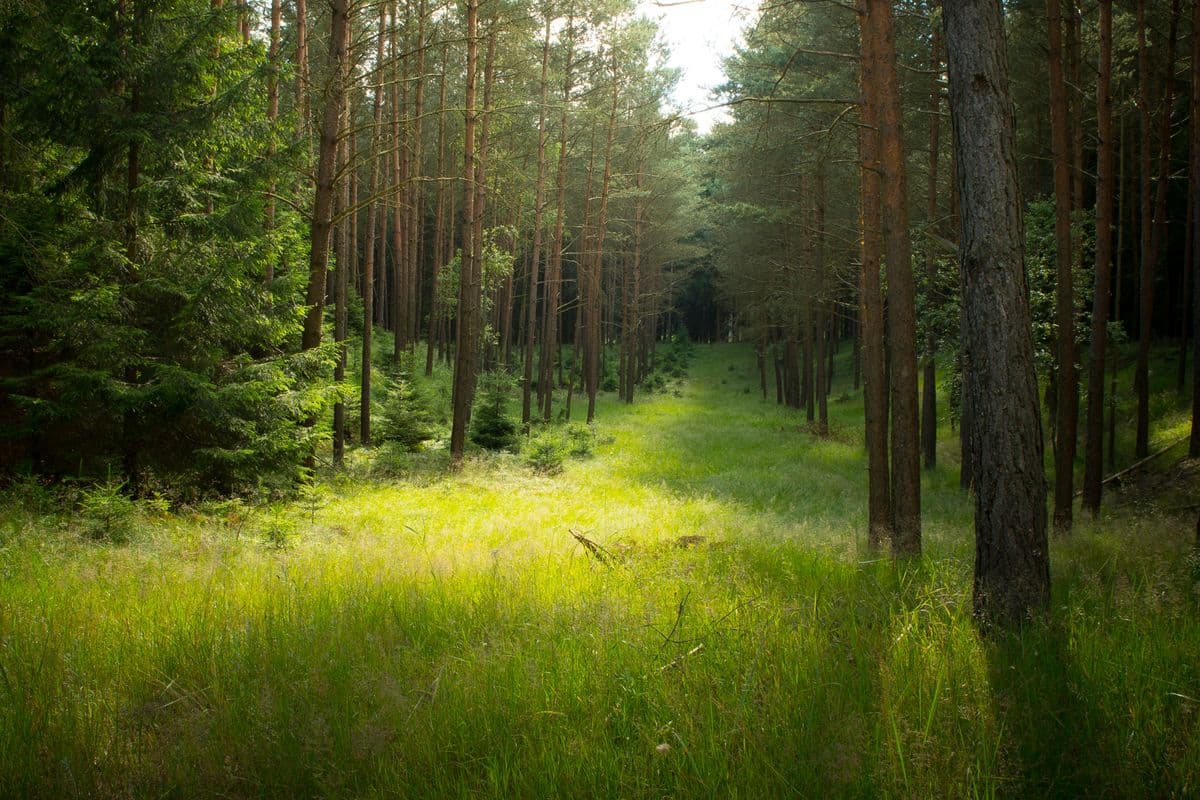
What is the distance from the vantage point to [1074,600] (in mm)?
4637

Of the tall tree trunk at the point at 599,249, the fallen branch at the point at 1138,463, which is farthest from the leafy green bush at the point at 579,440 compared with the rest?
the fallen branch at the point at 1138,463

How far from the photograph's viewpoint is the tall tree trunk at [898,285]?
23.6 ft

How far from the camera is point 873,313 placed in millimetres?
9391

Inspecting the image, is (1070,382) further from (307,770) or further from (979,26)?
(307,770)

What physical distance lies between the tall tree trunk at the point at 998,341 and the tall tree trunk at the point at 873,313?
315cm

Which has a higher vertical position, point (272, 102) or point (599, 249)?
point (272, 102)

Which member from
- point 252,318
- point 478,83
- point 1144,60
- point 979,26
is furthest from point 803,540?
point 478,83

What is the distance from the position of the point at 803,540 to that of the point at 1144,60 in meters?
11.8

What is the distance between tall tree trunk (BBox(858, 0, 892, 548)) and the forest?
0.20 ft

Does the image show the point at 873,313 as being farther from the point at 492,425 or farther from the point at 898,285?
the point at 492,425

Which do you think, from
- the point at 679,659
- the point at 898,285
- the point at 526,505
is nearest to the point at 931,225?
the point at 898,285

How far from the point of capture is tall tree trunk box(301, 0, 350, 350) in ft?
33.3

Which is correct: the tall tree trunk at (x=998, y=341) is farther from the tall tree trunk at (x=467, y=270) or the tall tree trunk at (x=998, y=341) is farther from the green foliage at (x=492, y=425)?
the green foliage at (x=492, y=425)

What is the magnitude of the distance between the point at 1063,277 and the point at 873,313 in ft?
10.5
